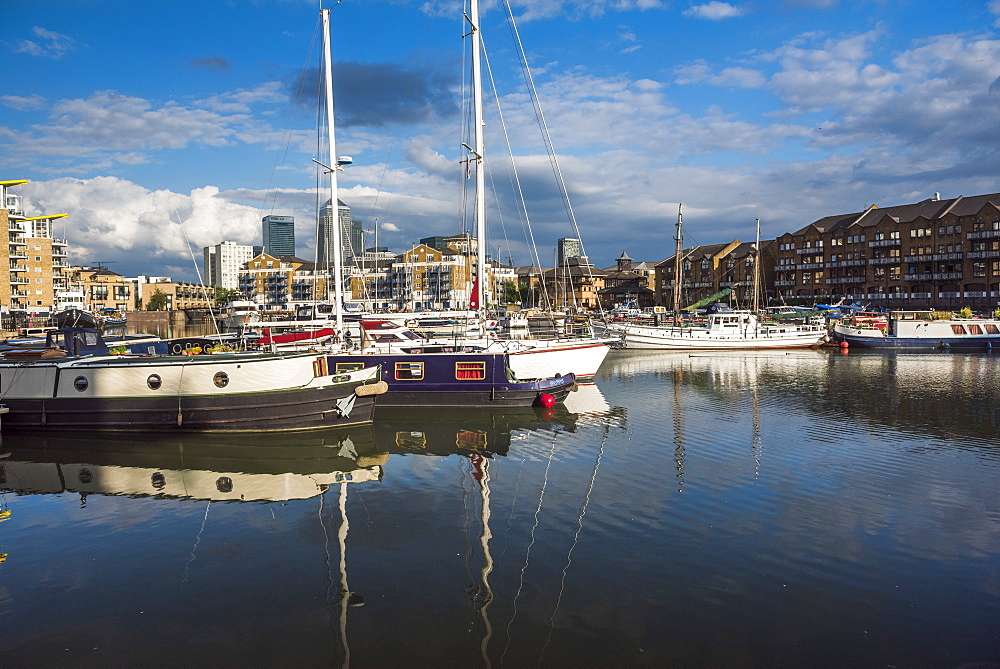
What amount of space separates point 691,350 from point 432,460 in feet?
150

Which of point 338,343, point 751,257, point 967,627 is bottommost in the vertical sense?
point 967,627

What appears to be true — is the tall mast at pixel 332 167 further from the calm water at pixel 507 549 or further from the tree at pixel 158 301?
the tree at pixel 158 301

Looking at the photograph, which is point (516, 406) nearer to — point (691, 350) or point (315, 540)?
point (315, 540)

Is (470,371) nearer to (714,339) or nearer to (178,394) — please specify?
(178,394)

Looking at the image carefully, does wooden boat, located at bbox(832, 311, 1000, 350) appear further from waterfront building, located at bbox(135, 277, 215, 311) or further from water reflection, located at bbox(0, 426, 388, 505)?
waterfront building, located at bbox(135, 277, 215, 311)

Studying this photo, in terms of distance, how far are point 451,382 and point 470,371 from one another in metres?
0.94

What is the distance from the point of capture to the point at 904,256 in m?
95.2

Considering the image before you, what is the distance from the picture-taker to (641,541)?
11977 millimetres

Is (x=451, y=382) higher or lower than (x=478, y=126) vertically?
lower

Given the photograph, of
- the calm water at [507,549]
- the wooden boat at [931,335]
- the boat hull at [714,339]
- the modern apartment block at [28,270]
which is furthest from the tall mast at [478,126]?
the modern apartment block at [28,270]

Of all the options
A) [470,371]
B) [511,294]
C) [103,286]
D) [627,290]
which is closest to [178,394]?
[470,371]

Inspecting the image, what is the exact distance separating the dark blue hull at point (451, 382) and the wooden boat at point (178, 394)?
4.46 metres

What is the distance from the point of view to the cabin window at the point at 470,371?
26578mm

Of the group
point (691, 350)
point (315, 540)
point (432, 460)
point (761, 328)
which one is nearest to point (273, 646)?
point (315, 540)
